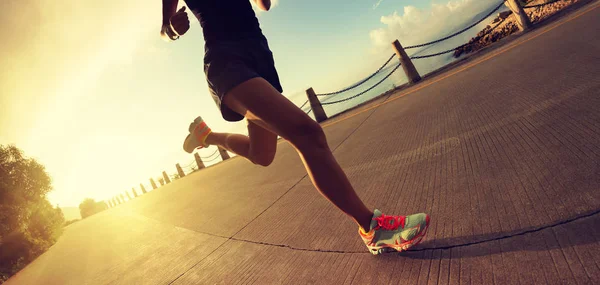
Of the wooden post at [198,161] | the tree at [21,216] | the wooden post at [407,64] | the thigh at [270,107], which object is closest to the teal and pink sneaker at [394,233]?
the thigh at [270,107]

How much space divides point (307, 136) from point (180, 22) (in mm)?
1232

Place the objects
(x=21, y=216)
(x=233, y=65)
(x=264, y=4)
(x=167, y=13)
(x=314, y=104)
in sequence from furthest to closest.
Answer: (x=314, y=104) → (x=21, y=216) → (x=167, y=13) → (x=264, y=4) → (x=233, y=65)

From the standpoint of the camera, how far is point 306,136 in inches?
51.0

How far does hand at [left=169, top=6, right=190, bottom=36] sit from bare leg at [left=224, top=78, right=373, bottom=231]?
31.8 inches

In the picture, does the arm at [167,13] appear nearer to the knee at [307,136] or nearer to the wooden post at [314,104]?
the knee at [307,136]

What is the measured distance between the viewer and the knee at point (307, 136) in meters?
1.29

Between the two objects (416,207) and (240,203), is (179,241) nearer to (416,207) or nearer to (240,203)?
(240,203)

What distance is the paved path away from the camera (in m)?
1.06

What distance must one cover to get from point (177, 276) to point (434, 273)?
1954 millimetres

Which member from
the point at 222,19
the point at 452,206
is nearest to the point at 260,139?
the point at 222,19

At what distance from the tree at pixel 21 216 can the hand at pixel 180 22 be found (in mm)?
9479

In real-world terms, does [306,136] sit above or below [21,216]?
below

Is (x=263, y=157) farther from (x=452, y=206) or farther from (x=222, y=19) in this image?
(x=452, y=206)

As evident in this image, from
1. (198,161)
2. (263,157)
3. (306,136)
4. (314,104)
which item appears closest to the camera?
(306,136)
